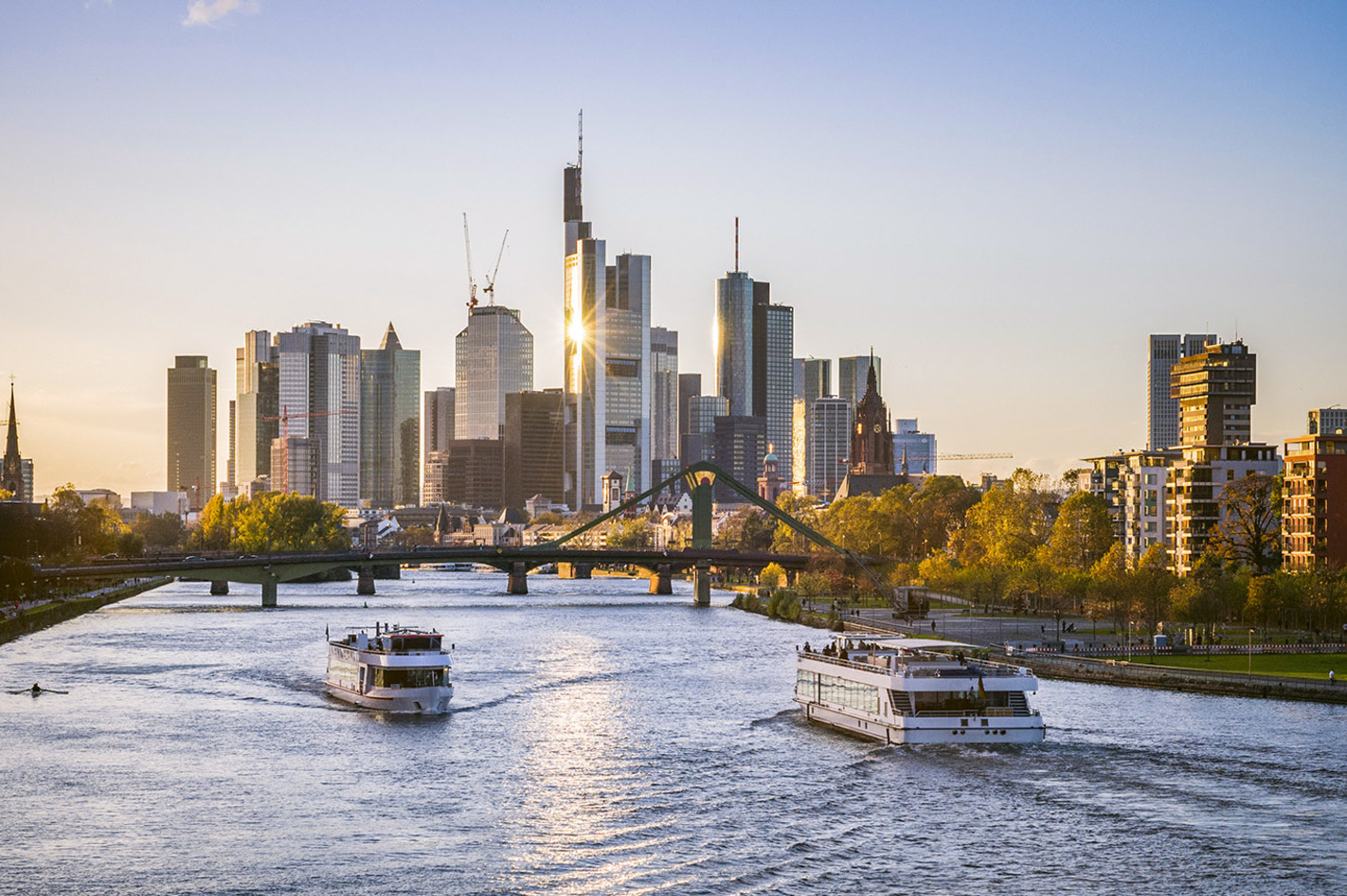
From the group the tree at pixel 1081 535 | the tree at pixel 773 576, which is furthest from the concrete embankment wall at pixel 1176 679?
the tree at pixel 773 576

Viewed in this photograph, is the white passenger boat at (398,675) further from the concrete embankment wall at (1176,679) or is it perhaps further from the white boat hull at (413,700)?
the concrete embankment wall at (1176,679)

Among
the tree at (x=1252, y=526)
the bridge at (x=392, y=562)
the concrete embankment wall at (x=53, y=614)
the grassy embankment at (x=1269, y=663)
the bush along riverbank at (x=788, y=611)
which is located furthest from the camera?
the bridge at (x=392, y=562)

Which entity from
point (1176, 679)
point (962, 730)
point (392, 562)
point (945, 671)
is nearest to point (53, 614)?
point (392, 562)

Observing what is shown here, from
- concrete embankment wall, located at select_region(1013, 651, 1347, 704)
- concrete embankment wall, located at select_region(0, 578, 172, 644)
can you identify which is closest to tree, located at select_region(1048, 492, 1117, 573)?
concrete embankment wall, located at select_region(1013, 651, 1347, 704)

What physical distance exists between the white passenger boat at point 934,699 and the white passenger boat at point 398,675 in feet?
48.9

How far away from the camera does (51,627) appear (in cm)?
10238

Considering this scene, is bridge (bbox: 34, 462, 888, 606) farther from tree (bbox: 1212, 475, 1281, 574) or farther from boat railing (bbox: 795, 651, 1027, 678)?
boat railing (bbox: 795, 651, 1027, 678)

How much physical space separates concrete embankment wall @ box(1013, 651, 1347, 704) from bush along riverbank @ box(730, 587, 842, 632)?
28.4 metres

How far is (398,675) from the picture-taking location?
209 ft

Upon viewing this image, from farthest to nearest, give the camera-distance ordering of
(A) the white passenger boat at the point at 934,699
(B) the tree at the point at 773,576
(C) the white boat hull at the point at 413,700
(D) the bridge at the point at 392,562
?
(B) the tree at the point at 773,576
(D) the bridge at the point at 392,562
(C) the white boat hull at the point at 413,700
(A) the white passenger boat at the point at 934,699

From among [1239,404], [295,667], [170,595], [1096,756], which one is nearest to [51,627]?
[295,667]

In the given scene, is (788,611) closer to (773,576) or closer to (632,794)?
(773,576)

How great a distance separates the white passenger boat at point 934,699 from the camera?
51812 mm

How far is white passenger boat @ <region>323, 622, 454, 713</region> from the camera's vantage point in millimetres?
62000
